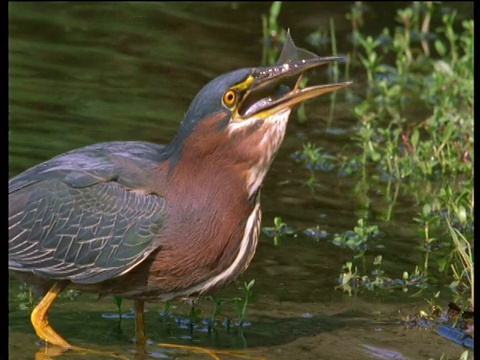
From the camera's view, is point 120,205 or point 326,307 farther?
point 326,307

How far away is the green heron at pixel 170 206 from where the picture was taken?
6305 mm

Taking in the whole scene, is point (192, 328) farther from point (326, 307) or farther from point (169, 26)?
point (169, 26)

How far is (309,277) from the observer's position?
7.82 metres

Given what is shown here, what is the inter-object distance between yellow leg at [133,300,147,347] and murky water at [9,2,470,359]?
7 centimetres

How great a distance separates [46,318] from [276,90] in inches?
64.9

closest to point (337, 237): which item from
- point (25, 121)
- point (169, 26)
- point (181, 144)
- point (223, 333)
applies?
point (223, 333)

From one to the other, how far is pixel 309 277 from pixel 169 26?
17.5 feet

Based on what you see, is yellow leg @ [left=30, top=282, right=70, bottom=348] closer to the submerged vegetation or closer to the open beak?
the open beak

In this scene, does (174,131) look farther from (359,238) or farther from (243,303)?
(243,303)

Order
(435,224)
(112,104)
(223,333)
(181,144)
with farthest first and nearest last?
(112,104), (435,224), (223,333), (181,144)

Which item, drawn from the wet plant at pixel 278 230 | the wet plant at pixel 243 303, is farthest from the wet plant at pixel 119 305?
the wet plant at pixel 278 230

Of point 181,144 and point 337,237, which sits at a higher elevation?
point 181,144

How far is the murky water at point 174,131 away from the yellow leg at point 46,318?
96mm
